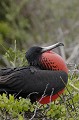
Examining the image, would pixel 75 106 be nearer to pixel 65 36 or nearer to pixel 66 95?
pixel 66 95

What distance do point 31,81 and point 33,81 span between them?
0.7 inches

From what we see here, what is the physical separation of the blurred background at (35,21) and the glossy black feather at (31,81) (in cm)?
549

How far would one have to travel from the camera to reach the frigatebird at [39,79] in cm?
423

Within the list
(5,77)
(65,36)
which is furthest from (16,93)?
(65,36)

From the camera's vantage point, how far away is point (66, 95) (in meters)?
4.46

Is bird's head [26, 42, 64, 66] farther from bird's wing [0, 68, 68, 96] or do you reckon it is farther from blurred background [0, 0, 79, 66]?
blurred background [0, 0, 79, 66]

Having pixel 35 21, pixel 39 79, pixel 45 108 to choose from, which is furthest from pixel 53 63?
pixel 35 21

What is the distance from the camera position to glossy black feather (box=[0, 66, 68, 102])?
13.9 feet

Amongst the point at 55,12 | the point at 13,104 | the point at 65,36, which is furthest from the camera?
the point at 55,12

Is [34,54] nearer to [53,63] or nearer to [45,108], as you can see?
[53,63]

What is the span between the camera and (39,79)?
4293 millimetres

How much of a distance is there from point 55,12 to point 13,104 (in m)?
6.88

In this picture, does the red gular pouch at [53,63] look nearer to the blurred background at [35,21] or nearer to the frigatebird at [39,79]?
the frigatebird at [39,79]

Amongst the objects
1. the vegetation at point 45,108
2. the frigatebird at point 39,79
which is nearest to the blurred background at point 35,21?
the frigatebird at point 39,79
